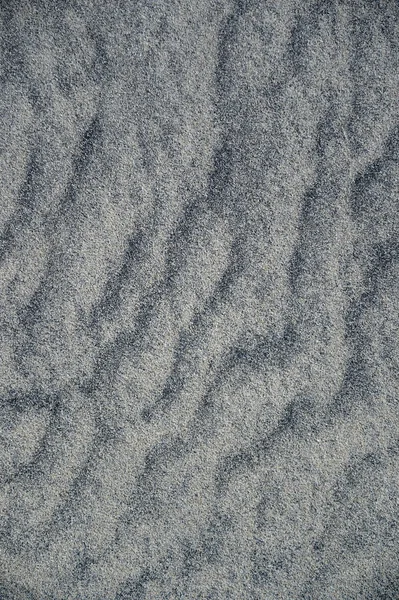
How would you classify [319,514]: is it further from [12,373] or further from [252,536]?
[12,373]

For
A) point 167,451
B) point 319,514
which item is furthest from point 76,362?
point 319,514

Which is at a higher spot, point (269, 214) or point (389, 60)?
point (389, 60)

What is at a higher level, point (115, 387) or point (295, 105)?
point (295, 105)

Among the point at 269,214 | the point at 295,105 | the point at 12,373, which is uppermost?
the point at 295,105

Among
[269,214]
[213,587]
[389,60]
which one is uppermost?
[389,60]

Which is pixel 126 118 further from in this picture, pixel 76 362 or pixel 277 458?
pixel 277 458

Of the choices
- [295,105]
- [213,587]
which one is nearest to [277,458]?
→ [213,587]
